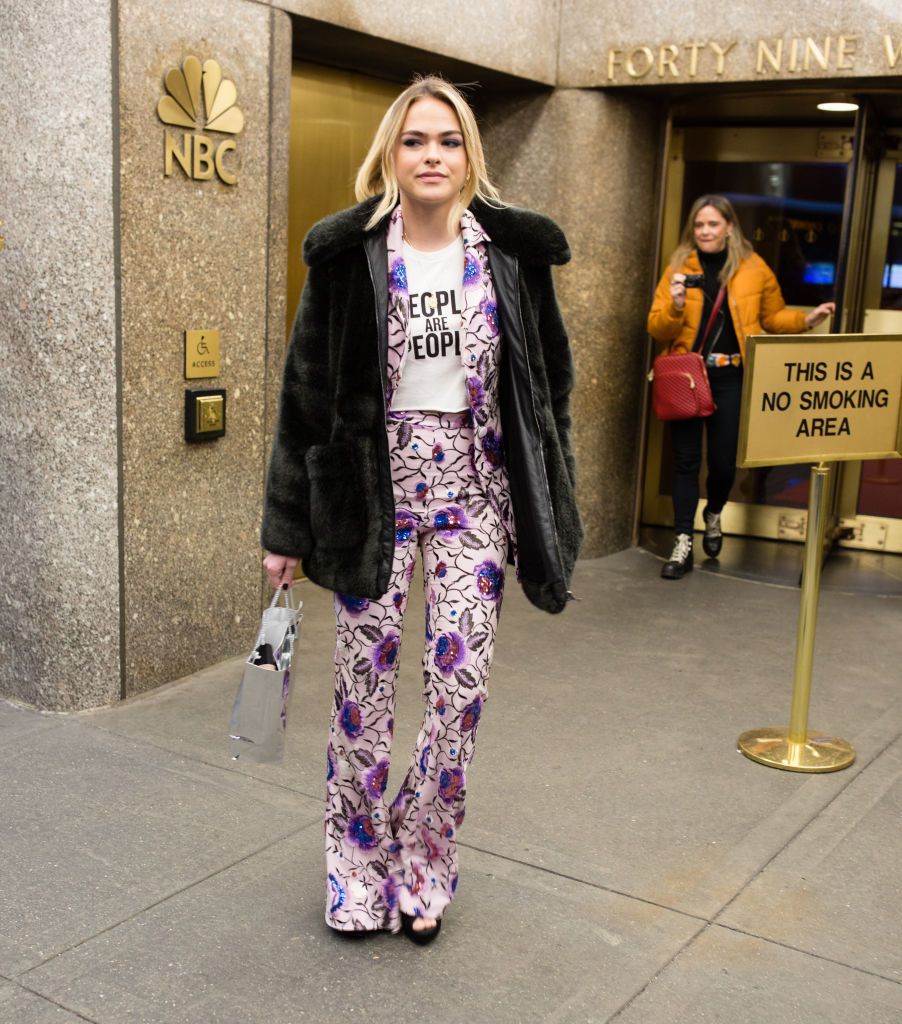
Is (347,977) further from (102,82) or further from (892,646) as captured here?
(892,646)

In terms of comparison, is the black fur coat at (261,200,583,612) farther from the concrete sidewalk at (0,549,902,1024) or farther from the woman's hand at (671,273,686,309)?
the woman's hand at (671,273,686,309)

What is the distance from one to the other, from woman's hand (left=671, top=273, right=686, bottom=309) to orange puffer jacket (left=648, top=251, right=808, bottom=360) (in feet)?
0.17

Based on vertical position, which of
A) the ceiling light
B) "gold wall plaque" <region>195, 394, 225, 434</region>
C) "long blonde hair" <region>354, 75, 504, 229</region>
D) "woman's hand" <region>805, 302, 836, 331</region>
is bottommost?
"gold wall plaque" <region>195, 394, 225, 434</region>

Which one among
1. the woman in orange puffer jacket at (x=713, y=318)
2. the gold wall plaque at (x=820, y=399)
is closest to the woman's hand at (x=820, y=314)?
the woman in orange puffer jacket at (x=713, y=318)

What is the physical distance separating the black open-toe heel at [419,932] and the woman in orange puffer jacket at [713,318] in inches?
154

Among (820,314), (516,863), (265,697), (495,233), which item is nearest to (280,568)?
(265,697)

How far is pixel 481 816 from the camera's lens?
381 centimetres

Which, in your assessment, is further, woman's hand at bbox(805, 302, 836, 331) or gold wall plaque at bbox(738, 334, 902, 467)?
woman's hand at bbox(805, 302, 836, 331)

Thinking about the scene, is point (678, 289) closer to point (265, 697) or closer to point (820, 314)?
point (820, 314)

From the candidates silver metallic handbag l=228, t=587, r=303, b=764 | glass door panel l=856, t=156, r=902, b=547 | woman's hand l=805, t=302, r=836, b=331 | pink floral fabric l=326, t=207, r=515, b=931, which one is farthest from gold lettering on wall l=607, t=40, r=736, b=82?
silver metallic handbag l=228, t=587, r=303, b=764

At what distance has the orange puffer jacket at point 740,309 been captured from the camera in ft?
22.0

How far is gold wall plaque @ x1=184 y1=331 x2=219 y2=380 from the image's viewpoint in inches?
184

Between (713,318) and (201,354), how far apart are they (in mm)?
3132

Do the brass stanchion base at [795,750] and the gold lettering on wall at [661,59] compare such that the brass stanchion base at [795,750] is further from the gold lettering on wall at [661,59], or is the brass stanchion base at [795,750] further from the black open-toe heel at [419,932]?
the gold lettering on wall at [661,59]
